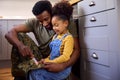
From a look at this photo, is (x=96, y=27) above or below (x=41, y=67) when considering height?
above

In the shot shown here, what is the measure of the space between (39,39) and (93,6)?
489 millimetres

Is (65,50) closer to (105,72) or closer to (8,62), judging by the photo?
(105,72)

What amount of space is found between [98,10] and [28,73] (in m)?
0.59

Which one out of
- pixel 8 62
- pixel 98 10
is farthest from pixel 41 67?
pixel 8 62

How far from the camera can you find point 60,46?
1089mm

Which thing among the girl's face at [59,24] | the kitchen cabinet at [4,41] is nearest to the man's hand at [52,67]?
the girl's face at [59,24]

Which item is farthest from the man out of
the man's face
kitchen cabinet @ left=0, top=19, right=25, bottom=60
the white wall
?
the white wall

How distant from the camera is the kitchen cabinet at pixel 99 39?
96 centimetres

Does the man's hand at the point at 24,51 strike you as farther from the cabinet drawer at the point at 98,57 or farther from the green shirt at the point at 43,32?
the cabinet drawer at the point at 98,57

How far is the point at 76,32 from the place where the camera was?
130 centimetres

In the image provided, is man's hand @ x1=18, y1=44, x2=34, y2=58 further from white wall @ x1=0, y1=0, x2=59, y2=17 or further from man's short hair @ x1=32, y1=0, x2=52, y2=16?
white wall @ x1=0, y1=0, x2=59, y2=17

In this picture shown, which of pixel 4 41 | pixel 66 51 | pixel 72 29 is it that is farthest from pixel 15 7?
pixel 66 51

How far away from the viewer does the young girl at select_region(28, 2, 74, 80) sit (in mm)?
1005

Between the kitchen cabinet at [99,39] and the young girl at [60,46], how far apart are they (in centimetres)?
16
